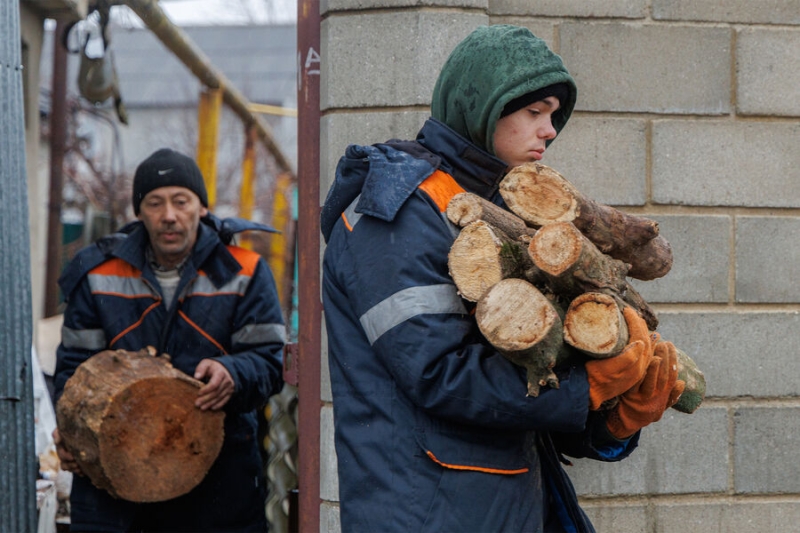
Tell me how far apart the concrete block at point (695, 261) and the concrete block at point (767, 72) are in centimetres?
43

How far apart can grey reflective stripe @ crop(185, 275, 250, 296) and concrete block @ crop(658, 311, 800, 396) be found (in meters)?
1.60

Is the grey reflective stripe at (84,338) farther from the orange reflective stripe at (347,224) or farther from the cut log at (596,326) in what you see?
the cut log at (596,326)

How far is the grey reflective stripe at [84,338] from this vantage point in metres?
4.15

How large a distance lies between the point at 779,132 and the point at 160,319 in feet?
7.80

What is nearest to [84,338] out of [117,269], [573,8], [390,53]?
[117,269]

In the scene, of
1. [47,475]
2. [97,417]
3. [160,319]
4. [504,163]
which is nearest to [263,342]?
[160,319]

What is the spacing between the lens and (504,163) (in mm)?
2529

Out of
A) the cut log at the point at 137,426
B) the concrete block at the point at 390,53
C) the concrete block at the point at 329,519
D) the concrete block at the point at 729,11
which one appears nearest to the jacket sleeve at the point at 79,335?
the cut log at the point at 137,426

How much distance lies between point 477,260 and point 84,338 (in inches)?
91.7

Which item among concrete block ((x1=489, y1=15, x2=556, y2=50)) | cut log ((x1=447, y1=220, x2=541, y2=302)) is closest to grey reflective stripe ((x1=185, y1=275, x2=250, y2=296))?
concrete block ((x1=489, y1=15, x2=556, y2=50))

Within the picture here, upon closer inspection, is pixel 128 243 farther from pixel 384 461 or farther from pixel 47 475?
pixel 384 461

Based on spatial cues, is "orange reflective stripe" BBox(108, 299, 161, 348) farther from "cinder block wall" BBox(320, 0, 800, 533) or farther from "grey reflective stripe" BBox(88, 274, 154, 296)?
"cinder block wall" BBox(320, 0, 800, 533)

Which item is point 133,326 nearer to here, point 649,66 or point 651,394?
point 649,66

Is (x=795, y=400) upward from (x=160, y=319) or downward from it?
downward
